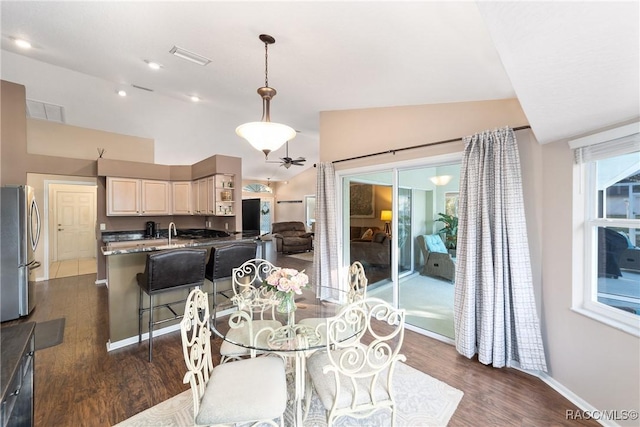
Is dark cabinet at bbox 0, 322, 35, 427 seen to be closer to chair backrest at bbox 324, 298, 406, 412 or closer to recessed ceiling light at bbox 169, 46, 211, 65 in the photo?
chair backrest at bbox 324, 298, 406, 412

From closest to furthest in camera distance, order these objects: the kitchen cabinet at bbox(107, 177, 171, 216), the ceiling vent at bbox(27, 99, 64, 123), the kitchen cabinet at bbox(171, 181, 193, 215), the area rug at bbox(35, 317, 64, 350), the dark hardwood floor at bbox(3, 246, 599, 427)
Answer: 1. the dark hardwood floor at bbox(3, 246, 599, 427)
2. the area rug at bbox(35, 317, 64, 350)
3. the ceiling vent at bbox(27, 99, 64, 123)
4. the kitchen cabinet at bbox(107, 177, 171, 216)
5. the kitchen cabinet at bbox(171, 181, 193, 215)

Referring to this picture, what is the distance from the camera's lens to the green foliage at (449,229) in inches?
120

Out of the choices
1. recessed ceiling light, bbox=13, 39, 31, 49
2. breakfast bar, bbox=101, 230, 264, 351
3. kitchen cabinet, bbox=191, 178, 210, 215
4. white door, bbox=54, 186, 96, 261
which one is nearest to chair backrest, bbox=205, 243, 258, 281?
breakfast bar, bbox=101, 230, 264, 351

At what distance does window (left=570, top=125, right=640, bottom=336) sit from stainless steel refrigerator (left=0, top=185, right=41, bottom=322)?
5956 millimetres

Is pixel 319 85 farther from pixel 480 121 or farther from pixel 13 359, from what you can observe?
pixel 13 359

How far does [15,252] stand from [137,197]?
2.20 meters

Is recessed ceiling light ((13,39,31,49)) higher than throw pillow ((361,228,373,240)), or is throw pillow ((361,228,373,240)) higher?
recessed ceiling light ((13,39,31,49))

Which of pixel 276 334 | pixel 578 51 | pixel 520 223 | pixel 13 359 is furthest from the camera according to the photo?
pixel 520 223

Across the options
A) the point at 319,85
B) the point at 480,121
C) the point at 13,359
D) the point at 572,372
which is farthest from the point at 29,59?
the point at 572,372

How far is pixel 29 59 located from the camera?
11.4ft

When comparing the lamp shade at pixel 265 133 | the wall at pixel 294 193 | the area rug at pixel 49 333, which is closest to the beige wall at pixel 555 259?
the lamp shade at pixel 265 133

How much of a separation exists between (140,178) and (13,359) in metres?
5.23

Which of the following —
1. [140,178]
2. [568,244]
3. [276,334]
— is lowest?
[276,334]

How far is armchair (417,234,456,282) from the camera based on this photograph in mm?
3188
